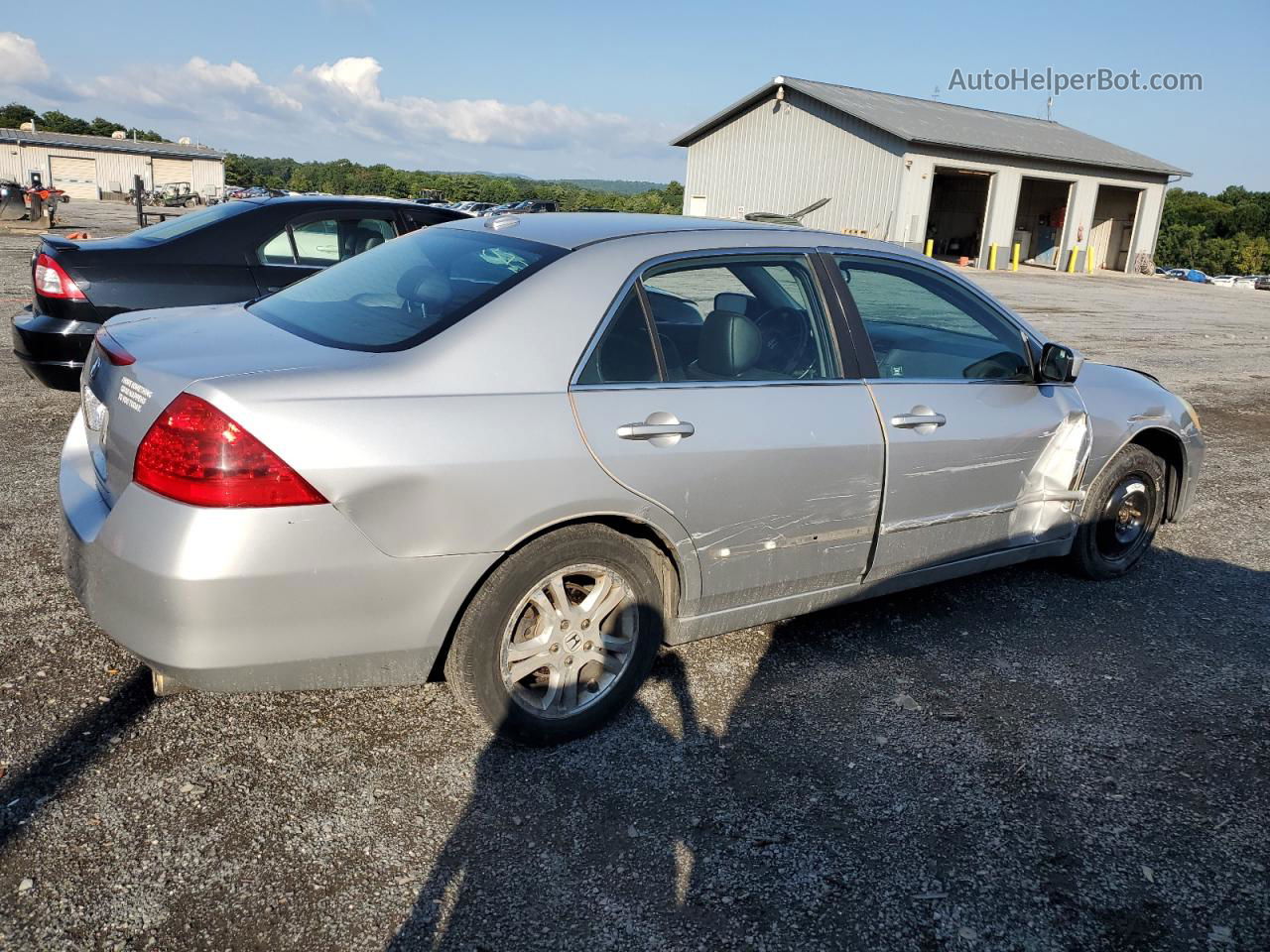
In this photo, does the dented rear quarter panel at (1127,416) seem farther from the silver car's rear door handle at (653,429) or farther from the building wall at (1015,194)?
the building wall at (1015,194)

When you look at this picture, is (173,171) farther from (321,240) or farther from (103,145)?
(321,240)

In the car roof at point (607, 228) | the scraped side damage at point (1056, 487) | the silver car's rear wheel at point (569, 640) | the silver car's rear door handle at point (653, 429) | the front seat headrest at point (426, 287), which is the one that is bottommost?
the silver car's rear wheel at point (569, 640)

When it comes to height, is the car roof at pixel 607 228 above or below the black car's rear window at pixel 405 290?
above

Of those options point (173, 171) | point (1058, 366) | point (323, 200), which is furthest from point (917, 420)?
point (173, 171)

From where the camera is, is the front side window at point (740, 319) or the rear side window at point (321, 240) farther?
the rear side window at point (321, 240)

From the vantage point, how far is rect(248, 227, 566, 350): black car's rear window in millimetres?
3045

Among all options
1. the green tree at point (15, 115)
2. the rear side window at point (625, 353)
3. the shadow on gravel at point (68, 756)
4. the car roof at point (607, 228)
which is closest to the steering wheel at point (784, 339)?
the car roof at point (607, 228)

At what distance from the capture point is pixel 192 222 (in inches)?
263

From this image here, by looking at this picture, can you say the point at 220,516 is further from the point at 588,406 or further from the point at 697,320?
the point at 697,320

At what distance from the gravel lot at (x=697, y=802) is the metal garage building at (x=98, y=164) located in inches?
3090

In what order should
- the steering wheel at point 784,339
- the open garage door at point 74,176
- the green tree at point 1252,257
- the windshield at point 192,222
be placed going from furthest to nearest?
the green tree at point 1252,257 < the open garage door at point 74,176 < the windshield at point 192,222 < the steering wheel at point 784,339

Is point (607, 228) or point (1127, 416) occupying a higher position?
point (607, 228)

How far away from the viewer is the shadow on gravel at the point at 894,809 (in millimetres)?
2459

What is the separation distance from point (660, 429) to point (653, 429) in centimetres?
2
